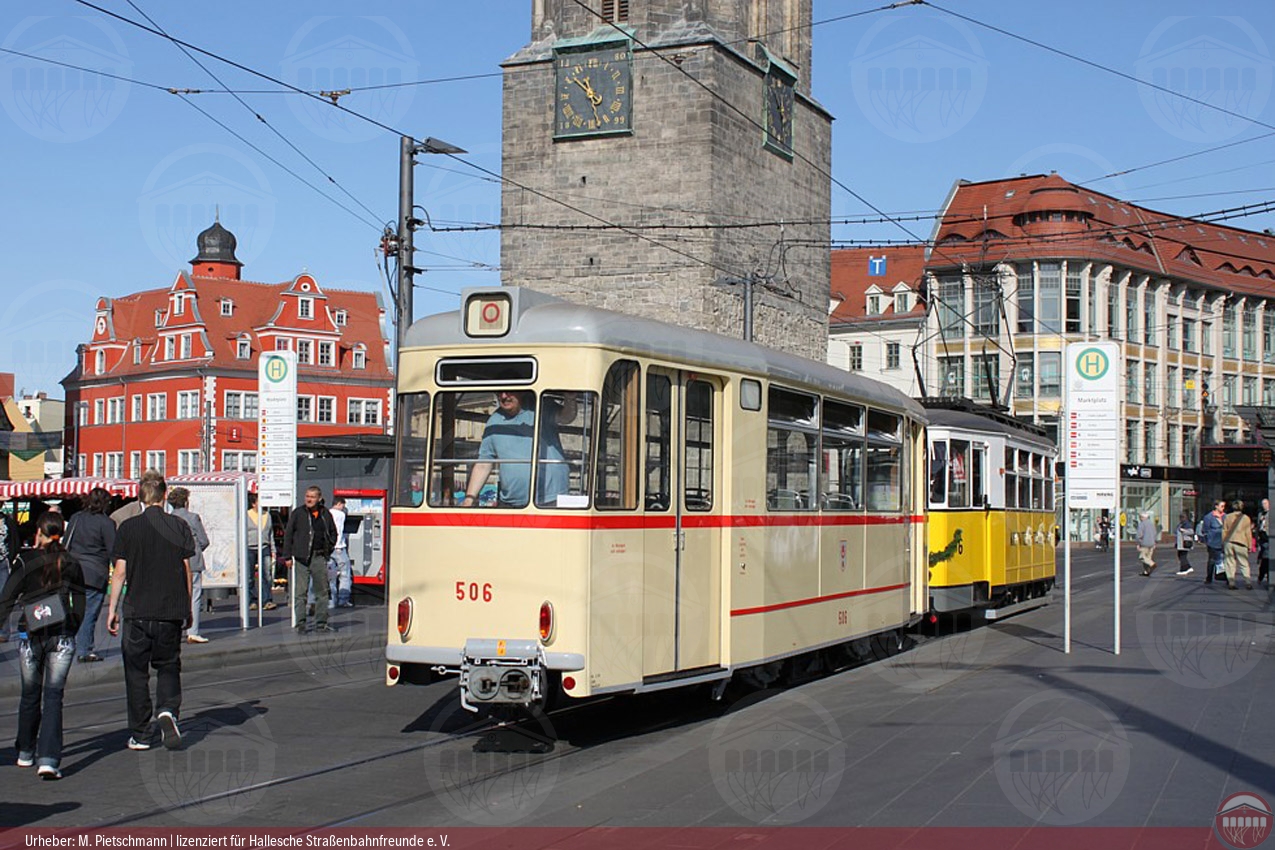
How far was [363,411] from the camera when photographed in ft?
288

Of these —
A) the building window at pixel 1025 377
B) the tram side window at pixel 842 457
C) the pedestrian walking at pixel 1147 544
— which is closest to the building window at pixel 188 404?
the building window at pixel 1025 377

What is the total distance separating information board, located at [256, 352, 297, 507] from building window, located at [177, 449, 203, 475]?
2541 inches

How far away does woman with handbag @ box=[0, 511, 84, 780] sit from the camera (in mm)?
9523

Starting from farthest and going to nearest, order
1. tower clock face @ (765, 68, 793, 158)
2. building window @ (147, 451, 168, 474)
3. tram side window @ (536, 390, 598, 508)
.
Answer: building window @ (147, 451, 168, 474)
tower clock face @ (765, 68, 793, 158)
tram side window @ (536, 390, 598, 508)

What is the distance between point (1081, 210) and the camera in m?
70.2

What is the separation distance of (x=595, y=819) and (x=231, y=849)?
1.92m

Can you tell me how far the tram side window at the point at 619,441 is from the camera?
10.4 metres

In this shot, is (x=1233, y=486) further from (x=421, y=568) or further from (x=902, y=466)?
(x=421, y=568)

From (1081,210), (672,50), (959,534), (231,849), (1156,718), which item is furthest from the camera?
(1081,210)

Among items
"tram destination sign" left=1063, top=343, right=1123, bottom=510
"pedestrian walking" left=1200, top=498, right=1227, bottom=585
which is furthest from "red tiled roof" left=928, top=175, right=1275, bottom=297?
"tram destination sign" left=1063, top=343, right=1123, bottom=510

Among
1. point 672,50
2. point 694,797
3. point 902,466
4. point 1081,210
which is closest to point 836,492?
point 902,466

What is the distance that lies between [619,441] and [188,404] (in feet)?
252

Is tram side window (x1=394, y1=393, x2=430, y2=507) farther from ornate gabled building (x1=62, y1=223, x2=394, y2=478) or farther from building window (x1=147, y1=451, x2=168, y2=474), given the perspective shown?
building window (x1=147, y1=451, x2=168, y2=474)

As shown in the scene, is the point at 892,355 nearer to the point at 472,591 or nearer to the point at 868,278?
the point at 868,278
